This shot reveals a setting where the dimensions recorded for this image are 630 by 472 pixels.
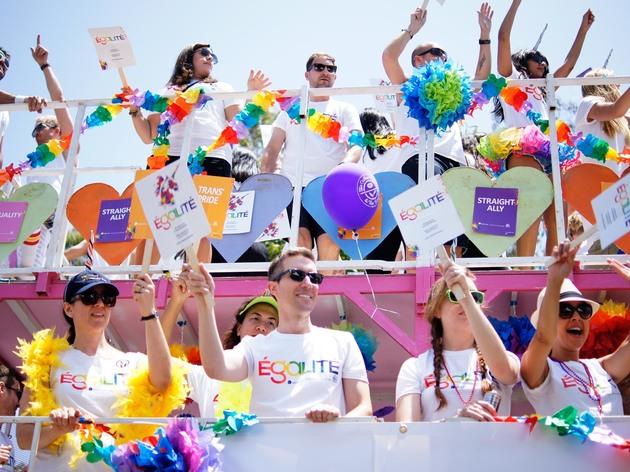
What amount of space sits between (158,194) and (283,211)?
179cm

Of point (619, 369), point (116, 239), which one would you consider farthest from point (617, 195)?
point (116, 239)

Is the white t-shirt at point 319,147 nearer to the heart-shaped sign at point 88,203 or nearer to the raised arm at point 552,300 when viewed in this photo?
the heart-shaped sign at point 88,203

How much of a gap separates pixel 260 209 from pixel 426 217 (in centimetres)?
203

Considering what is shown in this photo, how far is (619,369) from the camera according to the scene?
202 inches

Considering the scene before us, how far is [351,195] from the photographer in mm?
6414

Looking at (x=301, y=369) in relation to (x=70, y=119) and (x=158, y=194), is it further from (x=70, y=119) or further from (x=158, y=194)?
(x=70, y=119)

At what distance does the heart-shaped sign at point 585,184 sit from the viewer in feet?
21.5

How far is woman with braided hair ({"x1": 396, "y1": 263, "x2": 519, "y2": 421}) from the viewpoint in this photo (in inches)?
183

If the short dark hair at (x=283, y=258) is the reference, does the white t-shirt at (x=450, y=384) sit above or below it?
below

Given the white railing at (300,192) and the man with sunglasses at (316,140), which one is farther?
the man with sunglasses at (316,140)

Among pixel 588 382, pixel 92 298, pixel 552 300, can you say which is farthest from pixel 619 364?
pixel 92 298

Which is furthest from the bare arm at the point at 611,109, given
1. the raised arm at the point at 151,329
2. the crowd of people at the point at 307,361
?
the raised arm at the point at 151,329

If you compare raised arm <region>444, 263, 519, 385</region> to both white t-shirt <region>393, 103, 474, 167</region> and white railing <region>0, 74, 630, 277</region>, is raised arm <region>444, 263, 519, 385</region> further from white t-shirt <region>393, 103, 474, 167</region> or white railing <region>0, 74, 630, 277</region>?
white t-shirt <region>393, 103, 474, 167</region>

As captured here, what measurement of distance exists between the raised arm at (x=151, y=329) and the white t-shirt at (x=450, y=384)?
1.17m
